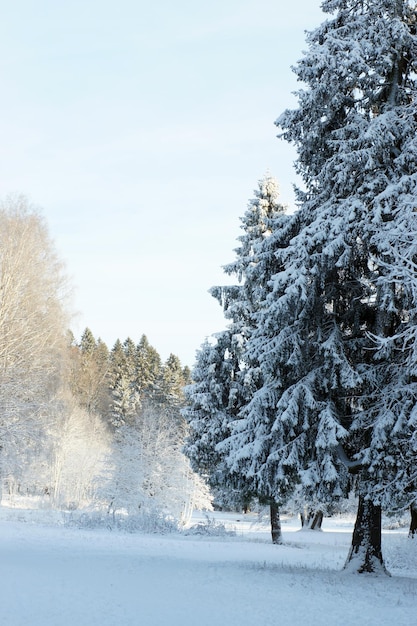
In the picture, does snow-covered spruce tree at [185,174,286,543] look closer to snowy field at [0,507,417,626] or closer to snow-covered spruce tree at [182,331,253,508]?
snow-covered spruce tree at [182,331,253,508]

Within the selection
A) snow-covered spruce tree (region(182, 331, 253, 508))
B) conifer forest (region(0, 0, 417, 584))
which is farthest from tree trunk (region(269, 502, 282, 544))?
conifer forest (region(0, 0, 417, 584))

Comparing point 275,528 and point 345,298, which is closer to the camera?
point 345,298

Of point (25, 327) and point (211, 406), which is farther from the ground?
point (25, 327)

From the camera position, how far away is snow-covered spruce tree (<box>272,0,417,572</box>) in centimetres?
1157

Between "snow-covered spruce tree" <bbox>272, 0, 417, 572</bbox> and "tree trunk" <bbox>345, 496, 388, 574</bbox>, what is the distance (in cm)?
2

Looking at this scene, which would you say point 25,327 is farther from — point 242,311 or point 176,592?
point 176,592

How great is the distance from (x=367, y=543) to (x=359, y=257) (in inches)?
242

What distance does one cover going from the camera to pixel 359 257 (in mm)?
13031

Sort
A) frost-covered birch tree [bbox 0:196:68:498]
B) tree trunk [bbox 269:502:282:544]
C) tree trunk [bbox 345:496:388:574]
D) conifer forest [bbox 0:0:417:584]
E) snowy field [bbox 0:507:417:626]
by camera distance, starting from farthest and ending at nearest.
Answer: tree trunk [bbox 269:502:282:544]
frost-covered birch tree [bbox 0:196:68:498]
tree trunk [bbox 345:496:388:574]
conifer forest [bbox 0:0:417:584]
snowy field [bbox 0:507:417:626]

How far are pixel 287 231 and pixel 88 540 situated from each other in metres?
11.8

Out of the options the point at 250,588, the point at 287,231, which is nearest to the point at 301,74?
the point at 287,231

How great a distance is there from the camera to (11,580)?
1001cm

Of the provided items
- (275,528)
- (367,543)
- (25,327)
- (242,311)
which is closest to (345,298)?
(367,543)

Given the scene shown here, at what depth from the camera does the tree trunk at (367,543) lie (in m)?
12.1
